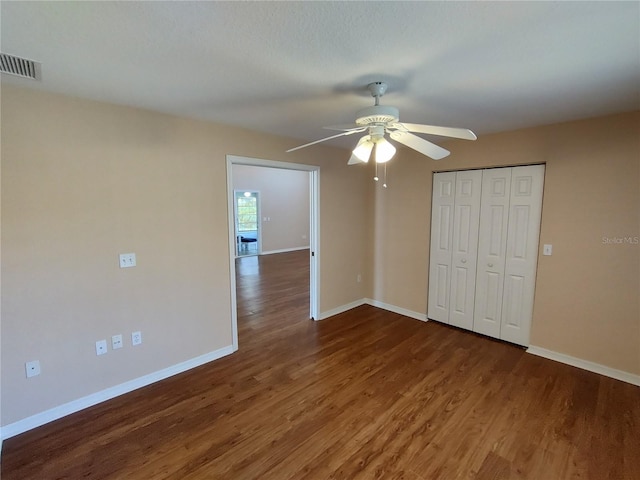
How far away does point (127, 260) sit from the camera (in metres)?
2.47

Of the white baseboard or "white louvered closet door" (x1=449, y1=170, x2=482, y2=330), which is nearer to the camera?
"white louvered closet door" (x1=449, y1=170, x2=482, y2=330)

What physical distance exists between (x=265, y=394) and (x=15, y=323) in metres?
1.86

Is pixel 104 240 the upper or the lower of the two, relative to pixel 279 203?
lower

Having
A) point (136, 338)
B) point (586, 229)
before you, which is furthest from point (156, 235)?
point (586, 229)

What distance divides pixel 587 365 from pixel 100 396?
4.39 meters

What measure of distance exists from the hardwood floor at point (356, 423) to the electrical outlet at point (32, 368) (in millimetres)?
404

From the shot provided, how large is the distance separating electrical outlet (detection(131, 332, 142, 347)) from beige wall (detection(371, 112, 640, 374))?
151 inches

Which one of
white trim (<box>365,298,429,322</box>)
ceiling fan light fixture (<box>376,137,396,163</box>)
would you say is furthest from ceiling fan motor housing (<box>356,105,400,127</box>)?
white trim (<box>365,298,429,322</box>)

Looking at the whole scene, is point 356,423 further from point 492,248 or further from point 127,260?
point 492,248

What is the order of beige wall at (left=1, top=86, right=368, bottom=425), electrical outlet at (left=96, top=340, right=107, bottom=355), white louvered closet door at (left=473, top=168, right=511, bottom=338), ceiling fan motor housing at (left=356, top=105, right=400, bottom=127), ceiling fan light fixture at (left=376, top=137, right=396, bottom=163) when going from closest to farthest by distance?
ceiling fan motor housing at (left=356, top=105, right=400, bottom=127), ceiling fan light fixture at (left=376, top=137, right=396, bottom=163), beige wall at (left=1, top=86, right=368, bottom=425), electrical outlet at (left=96, top=340, right=107, bottom=355), white louvered closet door at (left=473, top=168, right=511, bottom=338)

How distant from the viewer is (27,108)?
78.5 inches

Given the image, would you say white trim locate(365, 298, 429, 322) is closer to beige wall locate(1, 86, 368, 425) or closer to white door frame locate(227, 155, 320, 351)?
white door frame locate(227, 155, 320, 351)

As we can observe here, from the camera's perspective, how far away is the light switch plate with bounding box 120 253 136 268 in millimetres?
2447

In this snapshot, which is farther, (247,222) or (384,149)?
(247,222)
